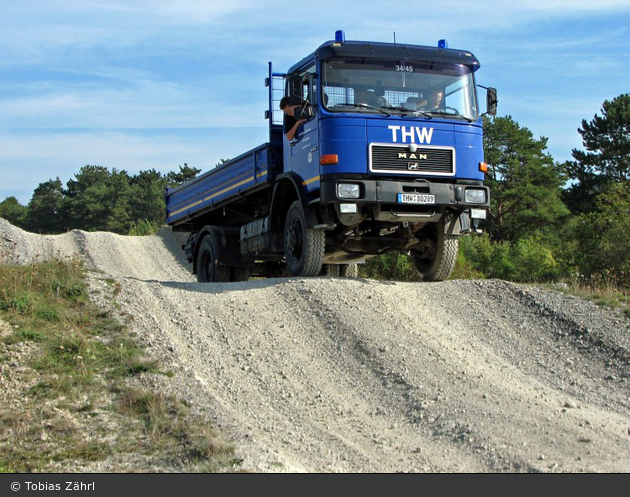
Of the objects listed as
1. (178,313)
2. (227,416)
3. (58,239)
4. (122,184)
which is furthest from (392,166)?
(122,184)

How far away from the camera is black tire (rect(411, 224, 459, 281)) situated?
46.0 feet

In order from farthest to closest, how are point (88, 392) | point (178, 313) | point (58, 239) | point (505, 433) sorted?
point (58, 239), point (178, 313), point (88, 392), point (505, 433)

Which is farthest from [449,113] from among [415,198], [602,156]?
[602,156]

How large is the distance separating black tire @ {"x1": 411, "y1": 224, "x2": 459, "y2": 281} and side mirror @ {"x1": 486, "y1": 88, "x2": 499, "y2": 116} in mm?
2035

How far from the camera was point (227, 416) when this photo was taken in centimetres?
798

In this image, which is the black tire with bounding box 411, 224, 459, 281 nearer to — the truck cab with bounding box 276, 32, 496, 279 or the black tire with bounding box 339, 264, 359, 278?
the truck cab with bounding box 276, 32, 496, 279

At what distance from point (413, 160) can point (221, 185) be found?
18.2 feet

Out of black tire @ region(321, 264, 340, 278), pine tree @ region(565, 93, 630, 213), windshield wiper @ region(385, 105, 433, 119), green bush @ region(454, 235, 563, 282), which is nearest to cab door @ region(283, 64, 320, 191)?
windshield wiper @ region(385, 105, 433, 119)

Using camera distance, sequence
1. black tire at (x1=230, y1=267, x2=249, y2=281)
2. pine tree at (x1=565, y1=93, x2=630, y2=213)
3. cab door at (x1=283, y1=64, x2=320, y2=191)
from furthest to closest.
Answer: pine tree at (x1=565, y1=93, x2=630, y2=213) → black tire at (x1=230, y1=267, x2=249, y2=281) → cab door at (x1=283, y1=64, x2=320, y2=191)

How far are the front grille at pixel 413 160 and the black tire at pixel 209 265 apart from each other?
591cm

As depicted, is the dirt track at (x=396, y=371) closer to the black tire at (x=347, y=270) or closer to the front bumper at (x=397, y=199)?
the front bumper at (x=397, y=199)
